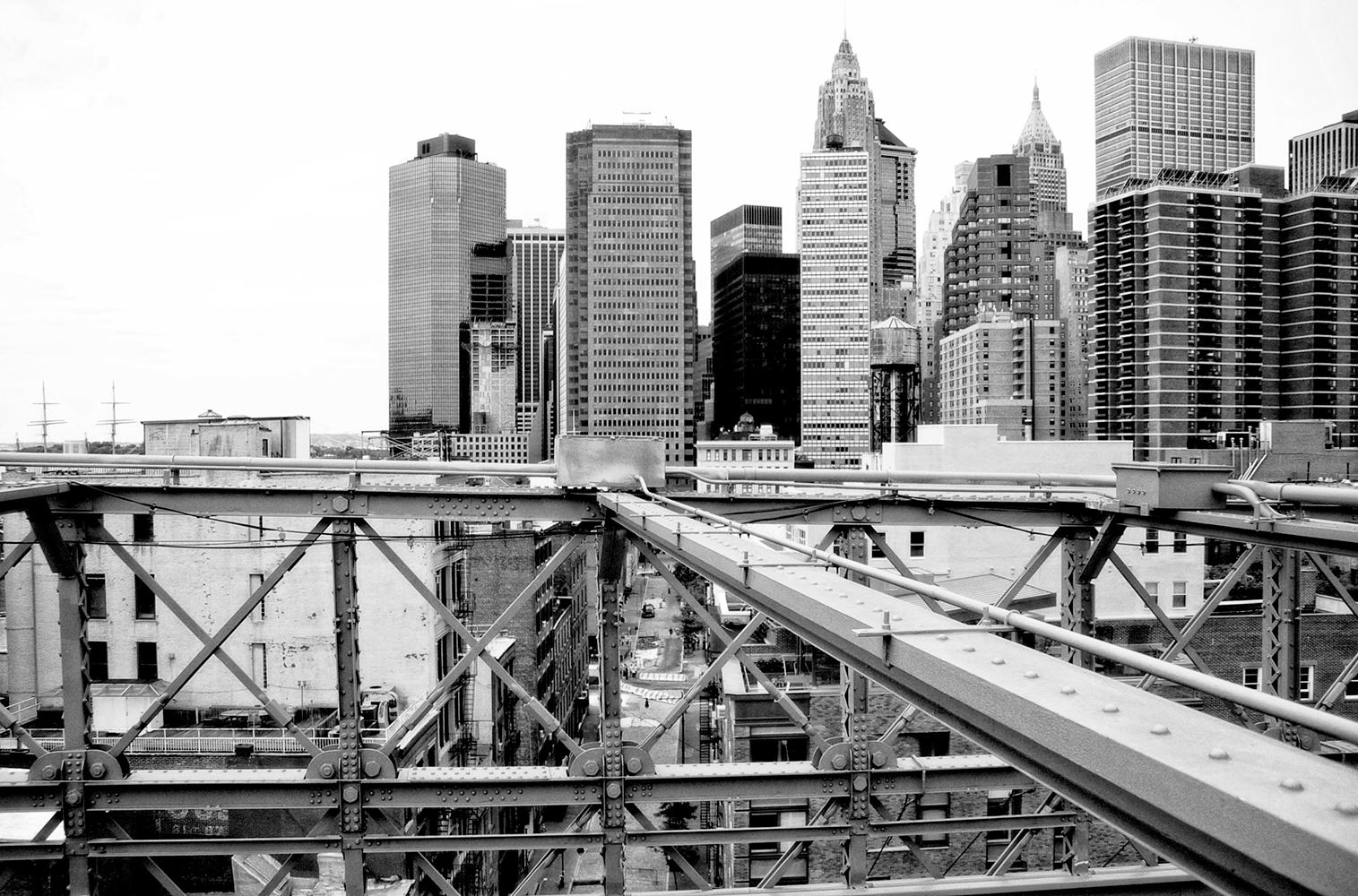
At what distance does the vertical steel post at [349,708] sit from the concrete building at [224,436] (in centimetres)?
2065

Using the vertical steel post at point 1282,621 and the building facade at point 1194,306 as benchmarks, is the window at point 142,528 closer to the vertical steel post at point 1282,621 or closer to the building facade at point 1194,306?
the vertical steel post at point 1282,621

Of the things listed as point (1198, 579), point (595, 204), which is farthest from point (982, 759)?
point (595, 204)

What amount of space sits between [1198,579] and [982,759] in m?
32.3

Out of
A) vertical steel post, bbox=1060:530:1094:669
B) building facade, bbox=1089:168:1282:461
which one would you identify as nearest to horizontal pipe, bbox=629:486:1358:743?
vertical steel post, bbox=1060:530:1094:669

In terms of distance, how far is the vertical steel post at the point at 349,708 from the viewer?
858 centimetres

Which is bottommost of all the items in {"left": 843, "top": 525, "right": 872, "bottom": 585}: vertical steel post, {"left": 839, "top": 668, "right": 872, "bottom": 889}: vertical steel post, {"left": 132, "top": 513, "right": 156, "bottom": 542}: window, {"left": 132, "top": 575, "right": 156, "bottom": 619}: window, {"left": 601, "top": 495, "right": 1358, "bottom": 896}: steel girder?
{"left": 132, "top": 575, "right": 156, "bottom": 619}: window

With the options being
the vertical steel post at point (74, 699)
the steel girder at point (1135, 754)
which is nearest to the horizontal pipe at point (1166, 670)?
the steel girder at point (1135, 754)

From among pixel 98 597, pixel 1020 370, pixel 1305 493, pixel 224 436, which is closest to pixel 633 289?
pixel 1020 370

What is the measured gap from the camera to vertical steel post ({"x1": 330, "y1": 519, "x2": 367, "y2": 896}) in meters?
8.58

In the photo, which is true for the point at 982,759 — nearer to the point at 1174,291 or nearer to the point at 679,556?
the point at 679,556

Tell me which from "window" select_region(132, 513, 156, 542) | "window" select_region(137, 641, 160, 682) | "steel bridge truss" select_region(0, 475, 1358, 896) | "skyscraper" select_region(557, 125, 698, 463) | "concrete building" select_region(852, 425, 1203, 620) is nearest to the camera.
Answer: "steel bridge truss" select_region(0, 475, 1358, 896)

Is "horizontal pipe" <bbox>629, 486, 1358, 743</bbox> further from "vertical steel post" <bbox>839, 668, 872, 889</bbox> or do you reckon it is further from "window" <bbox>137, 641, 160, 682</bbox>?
"window" <bbox>137, 641, 160, 682</bbox>

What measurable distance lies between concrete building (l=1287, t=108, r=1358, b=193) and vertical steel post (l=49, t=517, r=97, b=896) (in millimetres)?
191901

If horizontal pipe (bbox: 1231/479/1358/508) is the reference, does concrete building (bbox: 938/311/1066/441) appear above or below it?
above
